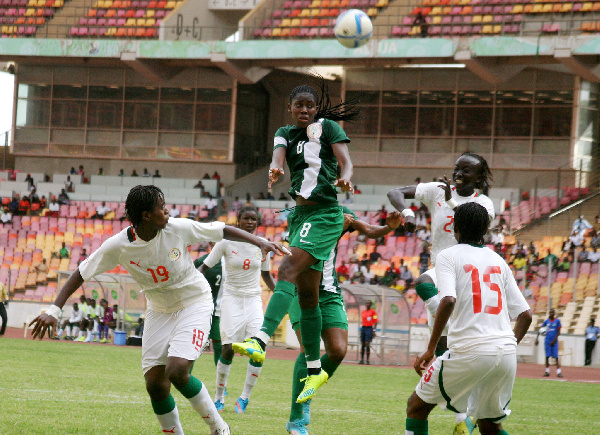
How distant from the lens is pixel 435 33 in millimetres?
32000

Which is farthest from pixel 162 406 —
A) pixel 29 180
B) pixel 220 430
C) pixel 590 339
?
pixel 29 180

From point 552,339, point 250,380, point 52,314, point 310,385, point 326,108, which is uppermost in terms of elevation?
point 326,108

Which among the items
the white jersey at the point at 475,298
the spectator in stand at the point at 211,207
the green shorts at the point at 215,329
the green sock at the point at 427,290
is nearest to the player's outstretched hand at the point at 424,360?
the white jersey at the point at 475,298

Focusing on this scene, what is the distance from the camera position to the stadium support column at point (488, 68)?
30.2 m

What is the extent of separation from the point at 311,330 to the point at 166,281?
1402mm

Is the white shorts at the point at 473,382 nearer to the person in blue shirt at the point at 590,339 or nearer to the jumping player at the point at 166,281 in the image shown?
the jumping player at the point at 166,281

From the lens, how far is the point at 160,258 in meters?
6.21

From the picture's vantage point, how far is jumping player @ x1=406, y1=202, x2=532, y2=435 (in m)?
5.40

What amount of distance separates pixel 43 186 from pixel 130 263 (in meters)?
30.6

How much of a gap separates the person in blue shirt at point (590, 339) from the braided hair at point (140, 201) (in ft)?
60.2

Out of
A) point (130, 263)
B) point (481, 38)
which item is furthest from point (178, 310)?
point (481, 38)

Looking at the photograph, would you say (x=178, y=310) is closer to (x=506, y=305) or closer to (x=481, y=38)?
(x=506, y=305)

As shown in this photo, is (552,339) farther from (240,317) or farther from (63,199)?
(63,199)

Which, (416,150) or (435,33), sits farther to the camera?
(416,150)
